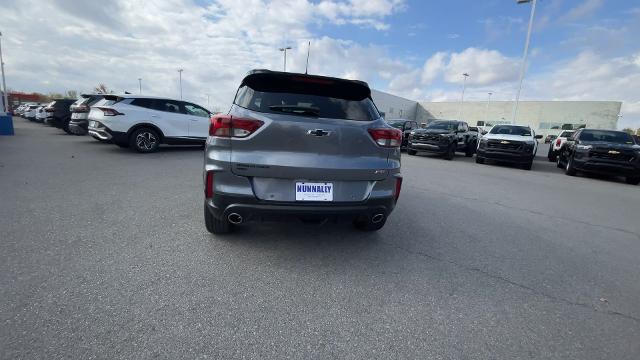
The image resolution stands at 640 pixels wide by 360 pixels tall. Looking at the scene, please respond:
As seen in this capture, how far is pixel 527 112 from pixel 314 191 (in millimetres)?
63760

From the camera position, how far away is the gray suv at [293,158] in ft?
8.96

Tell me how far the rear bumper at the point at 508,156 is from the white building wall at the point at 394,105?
39.7 m

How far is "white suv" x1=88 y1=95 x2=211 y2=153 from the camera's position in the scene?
9000 millimetres

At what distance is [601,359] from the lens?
2.03 meters

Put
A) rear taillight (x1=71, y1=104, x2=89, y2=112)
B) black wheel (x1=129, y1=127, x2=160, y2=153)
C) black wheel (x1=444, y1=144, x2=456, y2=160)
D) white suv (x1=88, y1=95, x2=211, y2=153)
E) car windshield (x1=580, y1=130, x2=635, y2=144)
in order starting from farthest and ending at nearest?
black wheel (x1=444, y1=144, x2=456, y2=160) → rear taillight (x1=71, y1=104, x2=89, y2=112) → car windshield (x1=580, y1=130, x2=635, y2=144) → black wheel (x1=129, y1=127, x2=160, y2=153) → white suv (x1=88, y1=95, x2=211, y2=153)

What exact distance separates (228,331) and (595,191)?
9.91 meters

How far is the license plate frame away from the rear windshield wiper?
668 millimetres

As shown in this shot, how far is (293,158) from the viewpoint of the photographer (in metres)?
2.75

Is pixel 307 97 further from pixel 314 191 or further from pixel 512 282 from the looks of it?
pixel 512 282

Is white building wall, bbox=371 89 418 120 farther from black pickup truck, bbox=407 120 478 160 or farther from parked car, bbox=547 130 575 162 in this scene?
black pickup truck, bbox=407 120 478 160

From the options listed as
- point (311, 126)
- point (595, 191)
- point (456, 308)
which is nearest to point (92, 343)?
point (311, 126)

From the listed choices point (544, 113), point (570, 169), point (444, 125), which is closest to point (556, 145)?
point (570, 169)

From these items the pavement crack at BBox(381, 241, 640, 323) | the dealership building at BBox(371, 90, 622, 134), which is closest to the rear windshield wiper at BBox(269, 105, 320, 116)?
the pavement crack at BBox(381, 241, 640, 323)

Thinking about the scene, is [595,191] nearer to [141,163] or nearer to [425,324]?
[425,324]
